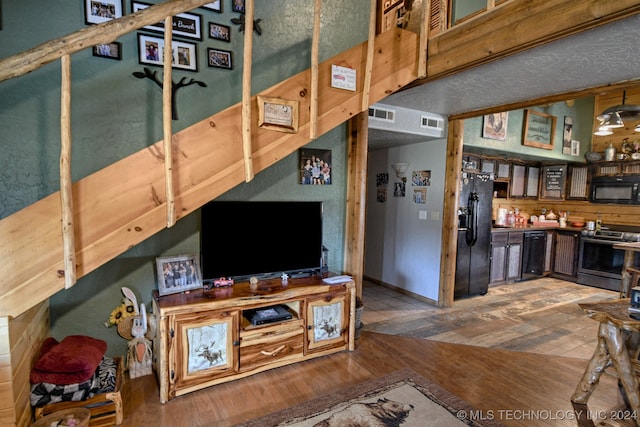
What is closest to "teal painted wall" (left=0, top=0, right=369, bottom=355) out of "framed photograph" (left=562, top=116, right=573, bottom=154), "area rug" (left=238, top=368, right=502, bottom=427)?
"area rug" (left=238, top=368, right=502, bottom=427)

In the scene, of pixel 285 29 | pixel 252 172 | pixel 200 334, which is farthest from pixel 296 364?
pixel 285 29

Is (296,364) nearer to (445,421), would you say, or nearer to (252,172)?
(445,421)

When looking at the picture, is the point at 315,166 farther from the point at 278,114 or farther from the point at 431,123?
the point at 431,123

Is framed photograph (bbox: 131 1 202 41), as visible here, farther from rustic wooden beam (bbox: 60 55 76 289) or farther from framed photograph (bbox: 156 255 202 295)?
framed photograph (bbox: 156 255 202 295)

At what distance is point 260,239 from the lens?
284 cm

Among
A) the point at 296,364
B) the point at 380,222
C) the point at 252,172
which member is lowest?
the point at 296,364

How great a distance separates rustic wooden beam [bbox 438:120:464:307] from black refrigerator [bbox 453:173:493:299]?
307 millimetres

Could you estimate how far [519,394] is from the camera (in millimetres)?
2412

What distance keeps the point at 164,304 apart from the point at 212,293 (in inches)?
13.7

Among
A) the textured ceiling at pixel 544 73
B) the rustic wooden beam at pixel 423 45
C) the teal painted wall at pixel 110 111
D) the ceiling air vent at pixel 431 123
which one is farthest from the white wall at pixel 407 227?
the teal painted wall at pixel 110 111

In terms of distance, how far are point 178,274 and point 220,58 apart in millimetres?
1762

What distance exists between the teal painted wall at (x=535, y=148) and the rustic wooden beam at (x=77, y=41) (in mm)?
3894

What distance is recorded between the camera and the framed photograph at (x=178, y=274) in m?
2.48

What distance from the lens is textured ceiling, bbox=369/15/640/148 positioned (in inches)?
82.4
